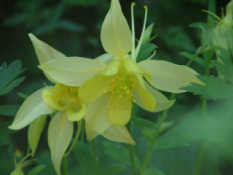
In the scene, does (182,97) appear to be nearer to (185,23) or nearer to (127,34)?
(185,23)

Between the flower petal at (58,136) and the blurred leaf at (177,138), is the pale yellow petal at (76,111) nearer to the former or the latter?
the flower petal at (58,136)

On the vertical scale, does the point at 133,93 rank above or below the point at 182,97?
above

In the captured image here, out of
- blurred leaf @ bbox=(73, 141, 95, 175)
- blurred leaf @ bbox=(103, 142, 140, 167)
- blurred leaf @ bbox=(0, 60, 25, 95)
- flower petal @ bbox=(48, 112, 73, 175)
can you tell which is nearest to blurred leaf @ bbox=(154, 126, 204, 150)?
blurred leaf @ bbox=(103, 142, 140, 167)

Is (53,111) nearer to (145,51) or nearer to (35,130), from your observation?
(35,130)

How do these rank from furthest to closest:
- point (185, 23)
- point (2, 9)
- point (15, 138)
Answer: point (2, 9) → point (185, 23) → point (15, 138)

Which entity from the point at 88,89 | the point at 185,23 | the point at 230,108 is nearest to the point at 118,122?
the point at 88,89

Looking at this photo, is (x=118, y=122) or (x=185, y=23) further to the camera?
(x=185, y=23)
